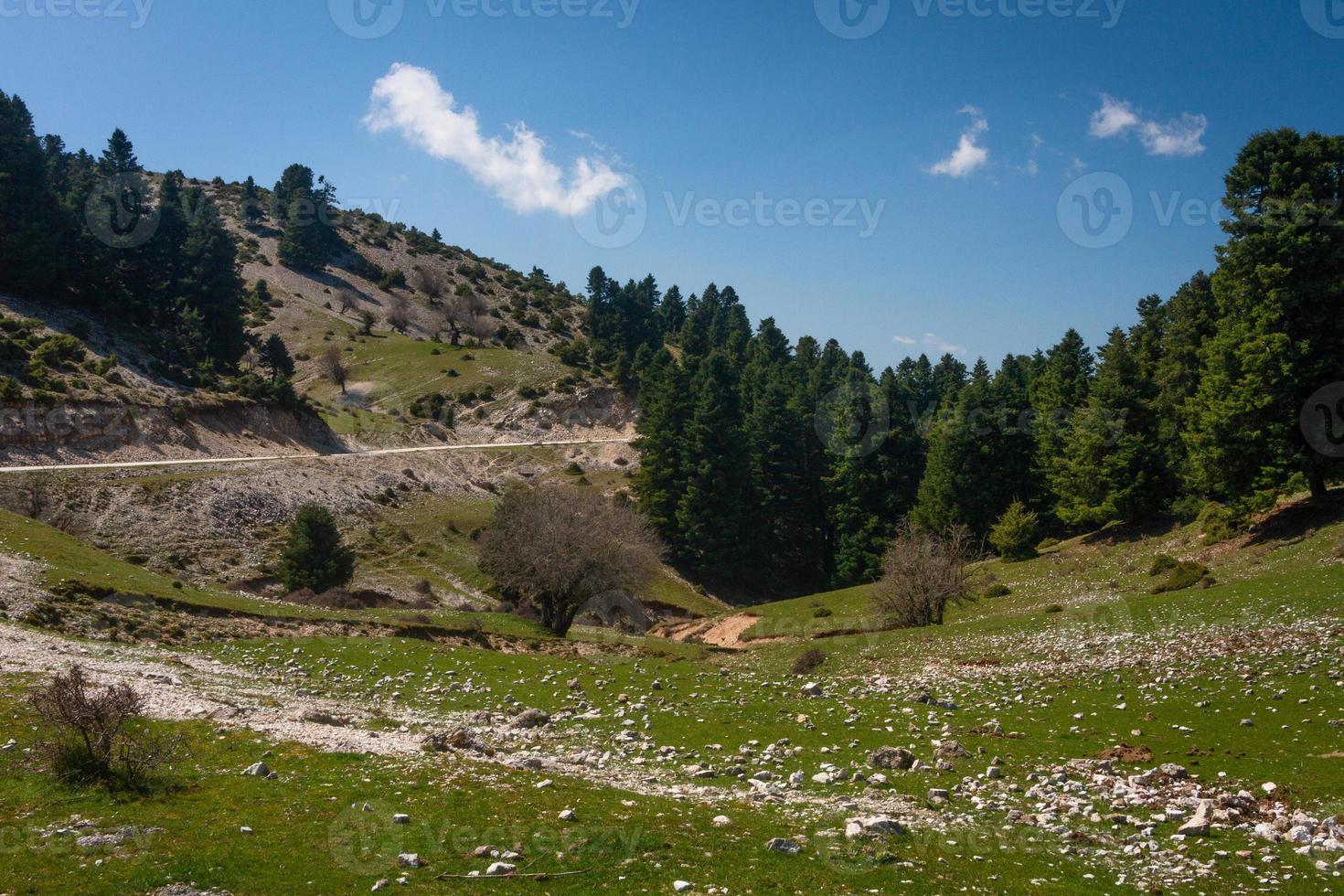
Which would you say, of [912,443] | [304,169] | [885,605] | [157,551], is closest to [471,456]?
[157,551]

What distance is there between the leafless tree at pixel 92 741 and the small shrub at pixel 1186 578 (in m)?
38.1

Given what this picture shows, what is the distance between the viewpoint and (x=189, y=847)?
10.7 metres

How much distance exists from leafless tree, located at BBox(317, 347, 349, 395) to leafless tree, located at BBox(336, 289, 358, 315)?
28678mm

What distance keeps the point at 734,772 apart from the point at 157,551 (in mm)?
49097

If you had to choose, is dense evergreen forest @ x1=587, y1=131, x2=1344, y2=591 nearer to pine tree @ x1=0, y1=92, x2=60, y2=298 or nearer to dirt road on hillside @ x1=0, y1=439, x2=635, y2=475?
dirt road on hillside @ x1=0, y1=439, x2=635, y2=475

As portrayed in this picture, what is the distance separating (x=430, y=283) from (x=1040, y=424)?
119 m

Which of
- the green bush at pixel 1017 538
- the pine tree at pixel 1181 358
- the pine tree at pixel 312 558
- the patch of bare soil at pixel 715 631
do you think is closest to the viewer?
the pine tree at pixel 312 558

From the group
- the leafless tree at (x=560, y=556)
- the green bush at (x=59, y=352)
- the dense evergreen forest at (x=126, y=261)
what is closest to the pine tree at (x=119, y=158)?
the dense evergreen forest at (x=126, y=261)

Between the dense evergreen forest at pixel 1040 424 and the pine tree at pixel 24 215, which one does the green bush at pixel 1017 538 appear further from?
the pine tree at pixel 24 215

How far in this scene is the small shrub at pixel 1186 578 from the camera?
120 ft

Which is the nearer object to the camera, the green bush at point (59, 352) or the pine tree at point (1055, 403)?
the green bush at point (59, 352)

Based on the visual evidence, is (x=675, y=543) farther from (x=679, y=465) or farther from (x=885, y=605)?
(x=885, y=605)

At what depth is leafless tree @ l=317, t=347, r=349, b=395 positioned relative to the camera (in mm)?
108375

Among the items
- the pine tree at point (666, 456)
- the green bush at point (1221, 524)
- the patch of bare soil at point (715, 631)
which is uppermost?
the pine tree at point (666, 456)
